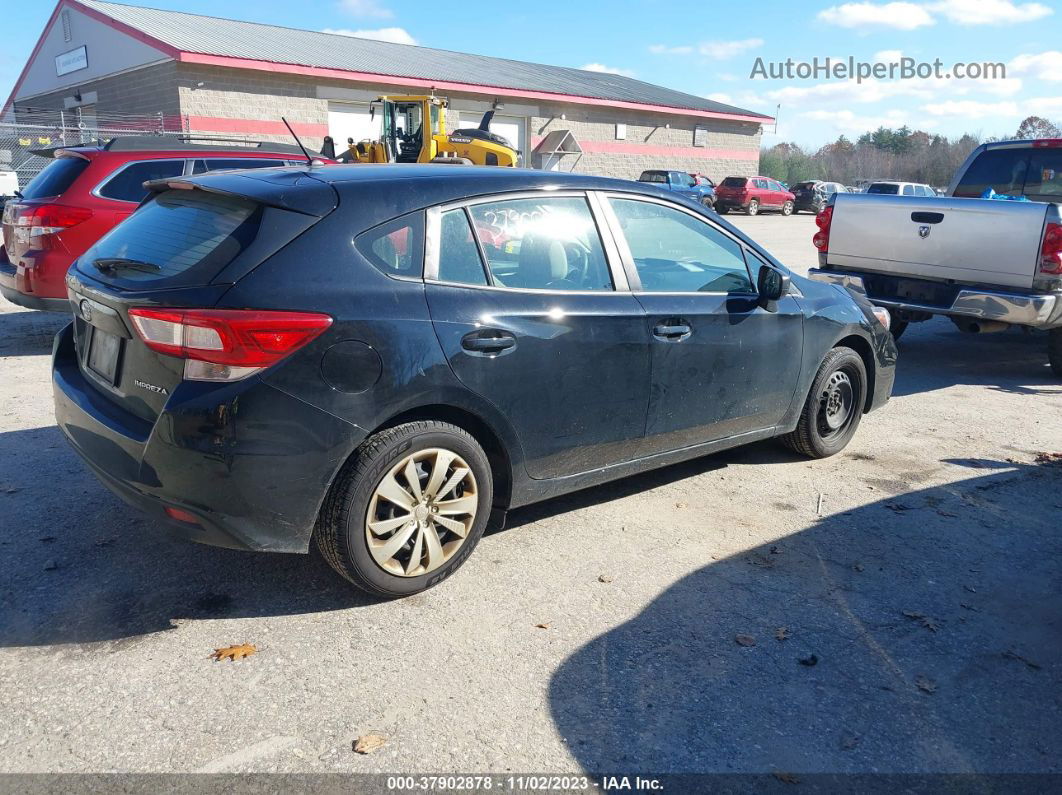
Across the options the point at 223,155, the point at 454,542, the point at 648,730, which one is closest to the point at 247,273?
the point at 454,542

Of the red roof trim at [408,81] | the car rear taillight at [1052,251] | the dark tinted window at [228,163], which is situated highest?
the red roof trim at [408,81]

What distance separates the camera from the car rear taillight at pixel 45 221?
7.51 meters

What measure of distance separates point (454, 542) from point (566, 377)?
0.88 metres

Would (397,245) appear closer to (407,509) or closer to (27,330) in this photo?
(407,509)

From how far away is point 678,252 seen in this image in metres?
4.68

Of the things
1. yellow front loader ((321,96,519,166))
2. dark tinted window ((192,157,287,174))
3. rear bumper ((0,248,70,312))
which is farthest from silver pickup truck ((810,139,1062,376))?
yellow front loader ((321,96,519,166))

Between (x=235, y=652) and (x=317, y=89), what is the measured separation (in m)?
28.8

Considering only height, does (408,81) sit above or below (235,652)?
above

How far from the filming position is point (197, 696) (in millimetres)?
2984

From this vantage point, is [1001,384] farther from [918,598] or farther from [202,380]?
[202,380]

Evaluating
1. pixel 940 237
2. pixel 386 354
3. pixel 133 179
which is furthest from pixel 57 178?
pixel 940 237

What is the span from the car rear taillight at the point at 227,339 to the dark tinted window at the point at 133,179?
5.29m

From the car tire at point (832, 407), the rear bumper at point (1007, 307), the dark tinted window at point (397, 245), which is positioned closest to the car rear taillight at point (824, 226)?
the rear bumper at point (1007, 307)

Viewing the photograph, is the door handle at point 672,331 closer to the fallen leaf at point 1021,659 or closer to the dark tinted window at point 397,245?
the dark tinted window at point 397,245
